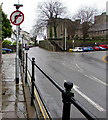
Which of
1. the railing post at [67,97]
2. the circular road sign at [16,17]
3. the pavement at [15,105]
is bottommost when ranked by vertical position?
the pavement at [15,105]

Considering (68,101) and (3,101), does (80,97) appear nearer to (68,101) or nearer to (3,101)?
(3,101)

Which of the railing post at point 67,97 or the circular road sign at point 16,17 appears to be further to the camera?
the circular road sign at point 16,17

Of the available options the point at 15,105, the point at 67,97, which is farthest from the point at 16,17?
the point at 67,97

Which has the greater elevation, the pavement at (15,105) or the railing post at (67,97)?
the railing post at (67,97)

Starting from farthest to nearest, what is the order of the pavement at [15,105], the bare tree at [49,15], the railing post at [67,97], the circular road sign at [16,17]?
the bare tree at [49,15] → the circular road sign at [16,17] → the pavement at [15,105] → the railing post at [67,97]

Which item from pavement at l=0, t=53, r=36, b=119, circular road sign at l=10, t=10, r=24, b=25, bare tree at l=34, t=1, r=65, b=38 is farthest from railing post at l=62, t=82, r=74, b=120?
bare tree at l=34, t=1, r=65, b=38

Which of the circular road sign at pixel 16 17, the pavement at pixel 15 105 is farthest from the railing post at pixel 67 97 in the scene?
the circular road sign at pixel 16 17

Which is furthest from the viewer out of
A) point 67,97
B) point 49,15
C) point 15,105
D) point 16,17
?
point 49,15

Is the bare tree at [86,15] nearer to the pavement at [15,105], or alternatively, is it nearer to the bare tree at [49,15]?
the bare tree at [49,15]

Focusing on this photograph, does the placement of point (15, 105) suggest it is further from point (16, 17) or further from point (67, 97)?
point (16, 17)

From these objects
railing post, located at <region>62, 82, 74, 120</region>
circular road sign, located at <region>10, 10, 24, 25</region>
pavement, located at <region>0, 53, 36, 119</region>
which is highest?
circular road sign, located at <region>10, 10, 24, 25</region>

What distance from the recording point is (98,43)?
→ 55.8 meters

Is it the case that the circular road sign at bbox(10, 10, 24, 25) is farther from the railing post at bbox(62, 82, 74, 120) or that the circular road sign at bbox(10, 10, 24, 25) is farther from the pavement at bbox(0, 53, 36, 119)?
the railing post at bbox(62, 82, 74, 120)

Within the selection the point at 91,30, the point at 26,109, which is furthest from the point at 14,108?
the point at 91,30
